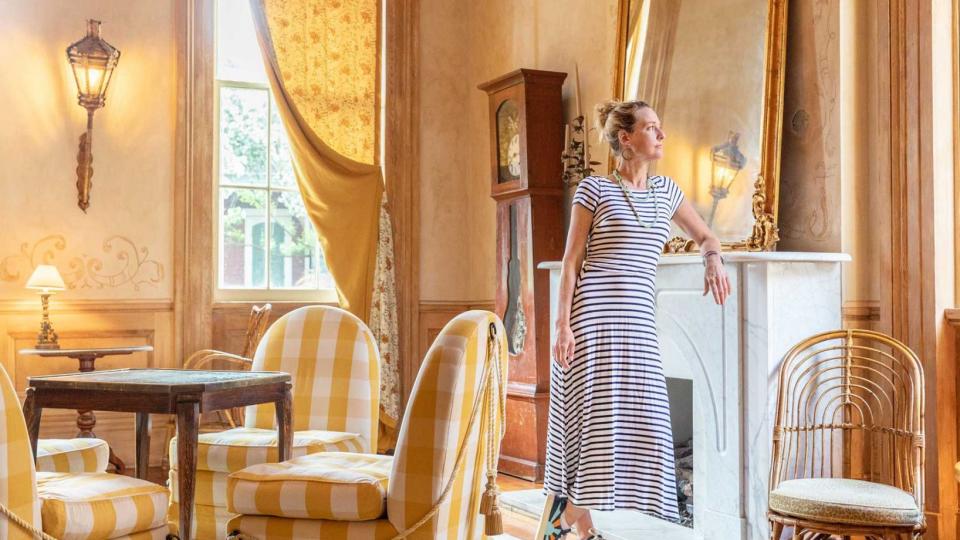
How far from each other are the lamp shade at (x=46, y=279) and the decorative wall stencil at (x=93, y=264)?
28 centimetres

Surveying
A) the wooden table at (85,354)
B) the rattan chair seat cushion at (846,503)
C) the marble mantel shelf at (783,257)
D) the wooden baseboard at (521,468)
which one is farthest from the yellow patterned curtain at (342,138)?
the rattan chair seat cushion at (846,503)

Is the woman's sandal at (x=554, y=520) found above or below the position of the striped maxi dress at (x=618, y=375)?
below

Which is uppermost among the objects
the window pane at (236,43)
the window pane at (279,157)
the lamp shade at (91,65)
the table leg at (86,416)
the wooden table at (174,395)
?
the window pane at (236,43)

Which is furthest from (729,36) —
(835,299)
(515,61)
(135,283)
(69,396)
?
(135,283)

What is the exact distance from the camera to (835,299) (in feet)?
12.3

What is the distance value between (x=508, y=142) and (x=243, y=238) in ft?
5.76

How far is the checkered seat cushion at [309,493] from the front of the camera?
100 inches

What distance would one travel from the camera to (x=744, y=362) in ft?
12.0

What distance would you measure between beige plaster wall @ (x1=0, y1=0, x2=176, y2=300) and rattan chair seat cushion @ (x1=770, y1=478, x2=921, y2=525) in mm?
3961

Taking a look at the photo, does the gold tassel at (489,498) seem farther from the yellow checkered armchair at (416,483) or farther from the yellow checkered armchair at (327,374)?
the yellow checkered armchair at (327,374)

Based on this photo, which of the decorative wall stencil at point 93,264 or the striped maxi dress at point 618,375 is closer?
the striped maxi dress at point 618,375

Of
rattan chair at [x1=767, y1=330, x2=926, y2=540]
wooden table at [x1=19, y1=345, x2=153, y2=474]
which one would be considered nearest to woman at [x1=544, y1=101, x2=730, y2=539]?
rattan chair at [x1=767, y1=330, x2=926, y2=540]

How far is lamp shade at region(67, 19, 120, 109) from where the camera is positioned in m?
5.41

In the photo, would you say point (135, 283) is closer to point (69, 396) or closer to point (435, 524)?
point (69, 396)
